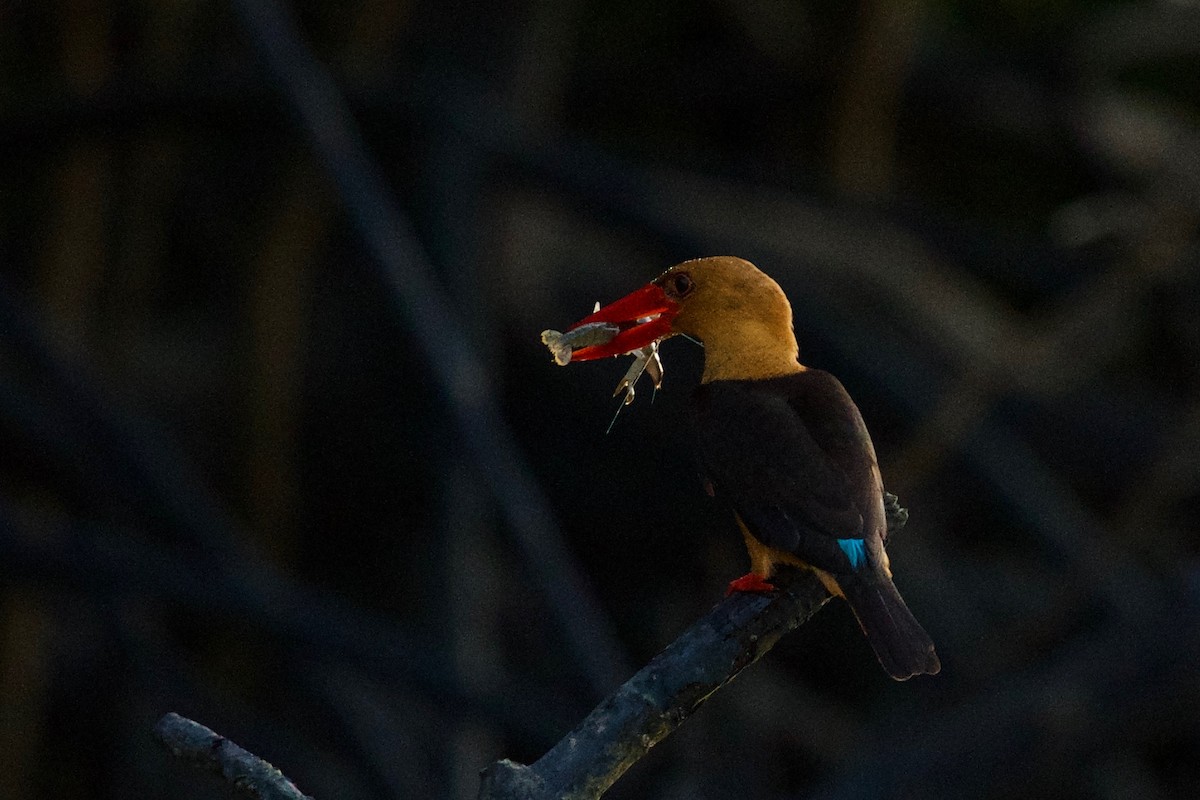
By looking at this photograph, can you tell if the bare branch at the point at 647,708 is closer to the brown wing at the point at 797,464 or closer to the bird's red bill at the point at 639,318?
the brown wing at the point at 797,464

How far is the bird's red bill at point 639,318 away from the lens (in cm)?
238

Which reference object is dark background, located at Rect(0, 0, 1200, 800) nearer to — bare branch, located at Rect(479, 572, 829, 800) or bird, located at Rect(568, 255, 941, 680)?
bird, located at Rect(568, 255, 941, 680)

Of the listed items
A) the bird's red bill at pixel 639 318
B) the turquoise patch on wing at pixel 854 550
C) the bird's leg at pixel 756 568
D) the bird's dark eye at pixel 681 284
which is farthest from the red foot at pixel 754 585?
the bird's dark eye at pixel 681 284

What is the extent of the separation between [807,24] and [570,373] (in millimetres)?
2028

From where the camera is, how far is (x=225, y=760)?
5.02 feet

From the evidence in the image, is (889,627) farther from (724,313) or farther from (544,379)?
→ (544,379)

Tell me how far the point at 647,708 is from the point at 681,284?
3.11 ft

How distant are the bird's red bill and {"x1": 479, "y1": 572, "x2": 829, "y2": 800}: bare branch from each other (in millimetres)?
518

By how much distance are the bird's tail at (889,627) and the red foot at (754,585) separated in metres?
0.10

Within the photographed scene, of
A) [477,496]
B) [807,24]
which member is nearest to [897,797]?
[477,496]

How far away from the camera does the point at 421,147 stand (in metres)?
6.19

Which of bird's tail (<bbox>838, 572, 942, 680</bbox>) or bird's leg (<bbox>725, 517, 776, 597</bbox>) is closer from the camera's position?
bird's tail (<bbox>838, 572, 942, 680</bbox>)

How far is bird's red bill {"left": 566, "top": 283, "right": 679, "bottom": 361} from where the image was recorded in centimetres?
238

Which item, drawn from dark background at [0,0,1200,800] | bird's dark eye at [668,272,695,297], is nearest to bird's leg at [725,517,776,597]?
bird's dark eye at [668,272,695,297]
